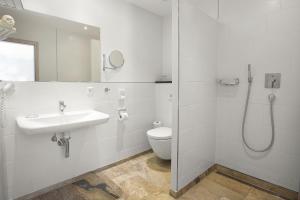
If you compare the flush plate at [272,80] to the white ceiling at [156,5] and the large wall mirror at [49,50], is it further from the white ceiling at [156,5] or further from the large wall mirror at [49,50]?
the large wall mirror at [49,50]

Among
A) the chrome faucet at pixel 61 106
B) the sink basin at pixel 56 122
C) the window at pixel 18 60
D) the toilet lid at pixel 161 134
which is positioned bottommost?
the toilet lid at pixel 161 134

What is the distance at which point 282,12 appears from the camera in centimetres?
171

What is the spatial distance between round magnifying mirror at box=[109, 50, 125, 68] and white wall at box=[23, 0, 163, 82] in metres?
0.06

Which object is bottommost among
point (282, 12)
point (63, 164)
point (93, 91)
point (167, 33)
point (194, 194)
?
point (194, 194)

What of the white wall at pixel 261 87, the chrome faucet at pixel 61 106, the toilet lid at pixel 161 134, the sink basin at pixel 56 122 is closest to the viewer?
the sink basin at pixel 56 122

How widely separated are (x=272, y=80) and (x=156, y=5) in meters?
1.87

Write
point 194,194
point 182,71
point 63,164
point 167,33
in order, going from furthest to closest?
point 167,33
point 63,164
point 194,194
point 182,71

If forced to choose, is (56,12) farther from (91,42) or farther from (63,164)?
(63,164)

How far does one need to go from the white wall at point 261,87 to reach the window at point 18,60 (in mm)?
2099

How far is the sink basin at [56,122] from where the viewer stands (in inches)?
54.8

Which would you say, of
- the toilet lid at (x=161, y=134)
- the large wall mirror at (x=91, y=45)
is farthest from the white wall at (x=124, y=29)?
the toilet lid at (x=161, y=134)

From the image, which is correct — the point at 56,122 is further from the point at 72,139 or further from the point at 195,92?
the point at 195,92

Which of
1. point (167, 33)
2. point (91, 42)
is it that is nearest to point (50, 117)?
point (91, 42)

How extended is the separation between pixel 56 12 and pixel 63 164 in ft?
5.45
